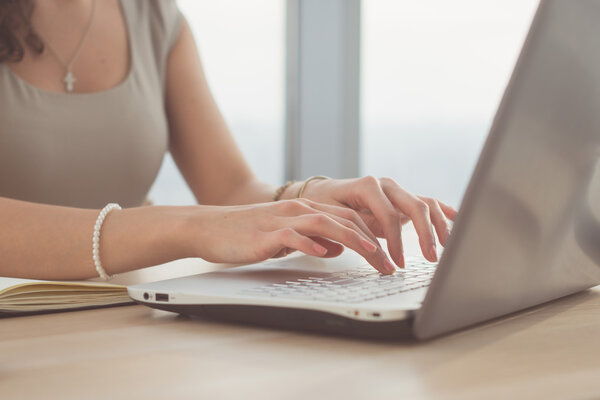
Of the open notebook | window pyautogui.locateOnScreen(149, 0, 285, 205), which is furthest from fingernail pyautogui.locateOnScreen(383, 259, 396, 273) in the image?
window pyautogui.locateOnScreen(149, 0, 285, 205)

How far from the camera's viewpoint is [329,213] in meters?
0.68

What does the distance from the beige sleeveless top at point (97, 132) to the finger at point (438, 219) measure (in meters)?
0.75

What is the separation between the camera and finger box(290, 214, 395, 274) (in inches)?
23.4

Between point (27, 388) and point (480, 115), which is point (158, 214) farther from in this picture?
point (480, 115)

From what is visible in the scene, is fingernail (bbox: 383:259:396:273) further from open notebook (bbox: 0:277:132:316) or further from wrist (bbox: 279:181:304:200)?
wrist (bbox: 279:181:304:200)

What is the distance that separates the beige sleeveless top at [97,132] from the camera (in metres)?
1.21

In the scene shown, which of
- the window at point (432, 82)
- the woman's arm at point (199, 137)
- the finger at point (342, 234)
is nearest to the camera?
the finger at point (342, 234)

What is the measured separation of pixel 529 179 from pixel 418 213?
0.92ft

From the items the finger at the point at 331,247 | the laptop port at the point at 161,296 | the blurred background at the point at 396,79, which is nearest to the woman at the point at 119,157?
the finger at the point at 331,247

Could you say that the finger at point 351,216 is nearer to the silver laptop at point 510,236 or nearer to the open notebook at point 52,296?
the silver laptop at point 510,236

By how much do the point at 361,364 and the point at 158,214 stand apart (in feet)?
1.22

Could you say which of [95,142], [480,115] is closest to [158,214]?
[95,142]

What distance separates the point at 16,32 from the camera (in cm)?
121

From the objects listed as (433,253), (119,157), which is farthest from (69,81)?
(433,253)
